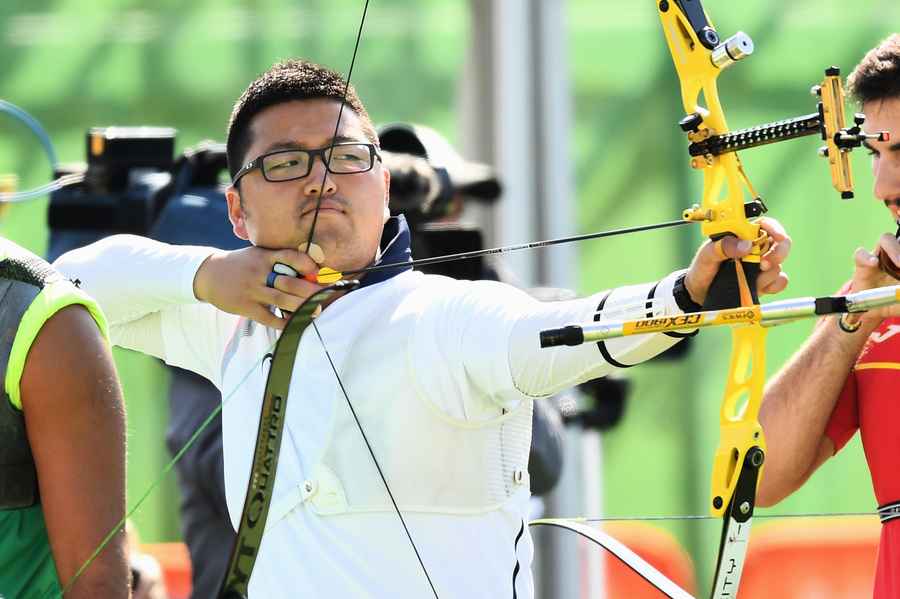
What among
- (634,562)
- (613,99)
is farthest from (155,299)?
(613,99)

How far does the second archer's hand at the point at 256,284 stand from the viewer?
6.48 ft

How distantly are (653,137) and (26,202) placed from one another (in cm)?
188

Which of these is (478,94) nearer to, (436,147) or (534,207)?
(534,207)

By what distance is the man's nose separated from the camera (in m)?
2.04

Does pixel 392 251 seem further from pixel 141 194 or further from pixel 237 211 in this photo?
pixel 141 194

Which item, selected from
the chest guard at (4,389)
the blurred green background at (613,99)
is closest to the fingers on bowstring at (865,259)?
the chest guard at (4,389)

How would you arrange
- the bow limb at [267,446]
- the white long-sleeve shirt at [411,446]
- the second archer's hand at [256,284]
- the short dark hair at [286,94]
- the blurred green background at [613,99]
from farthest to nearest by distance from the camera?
the blurred green background at [613,99]
the short dark hair at [286,94]
the second archer's hand at [256,284]
the white long-sleeve shirt at [411,446]
the bow limb at [267,446]

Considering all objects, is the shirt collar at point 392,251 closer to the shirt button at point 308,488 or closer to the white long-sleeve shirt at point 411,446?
the white long-sleeve shirt at point 411,446

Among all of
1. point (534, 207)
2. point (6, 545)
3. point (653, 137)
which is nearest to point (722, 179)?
point (6, 545)

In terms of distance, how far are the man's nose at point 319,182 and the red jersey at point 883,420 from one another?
72 centimetres

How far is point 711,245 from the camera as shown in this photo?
170 cm

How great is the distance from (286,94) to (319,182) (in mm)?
179

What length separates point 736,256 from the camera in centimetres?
168

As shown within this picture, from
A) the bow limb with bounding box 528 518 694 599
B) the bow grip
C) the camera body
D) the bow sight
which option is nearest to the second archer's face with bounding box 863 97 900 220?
the bow sight
